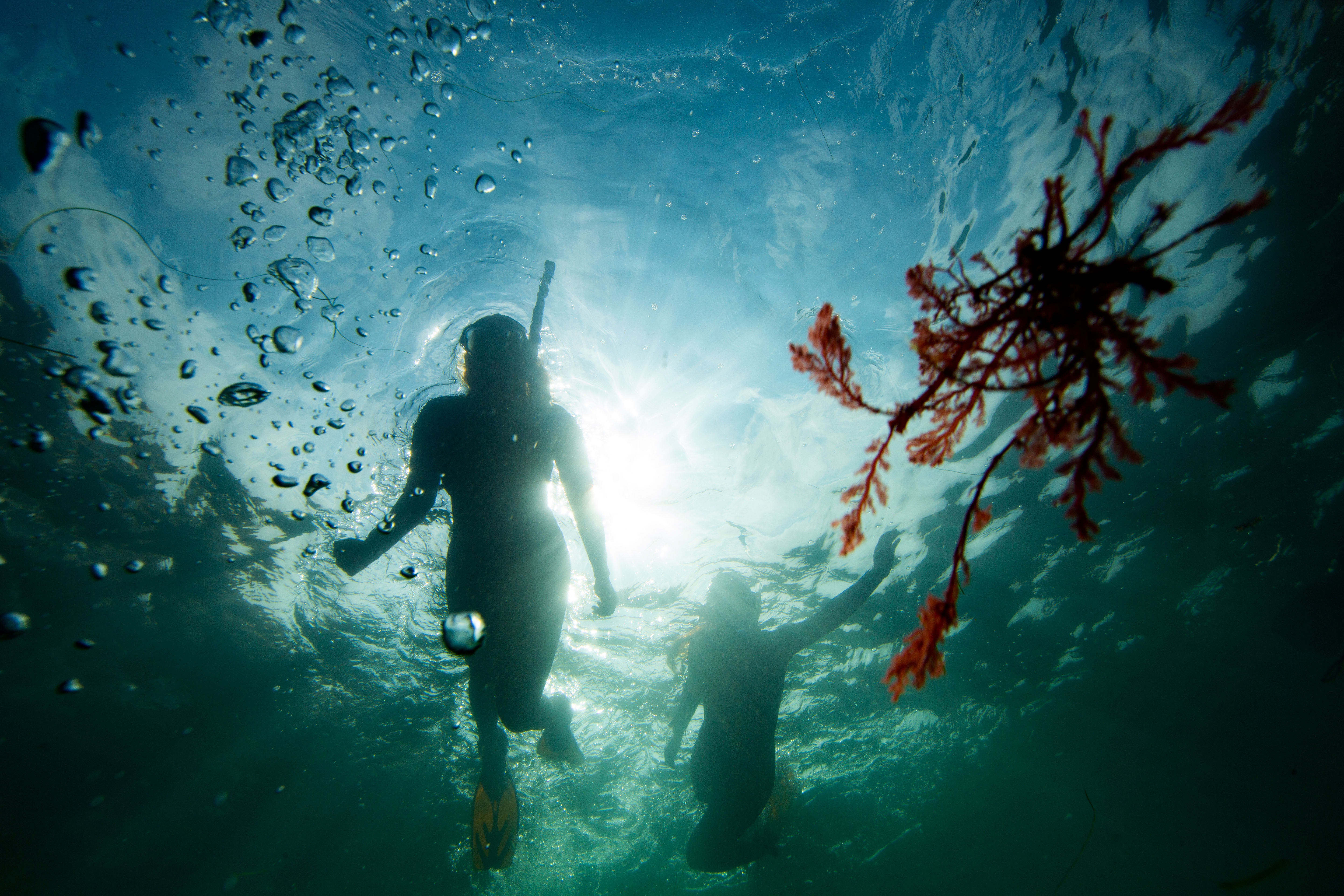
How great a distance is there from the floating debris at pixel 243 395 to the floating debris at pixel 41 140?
6.94 ft

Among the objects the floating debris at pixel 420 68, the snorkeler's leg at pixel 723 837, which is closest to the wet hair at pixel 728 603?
the snorkeler's leg at pixel 723 837

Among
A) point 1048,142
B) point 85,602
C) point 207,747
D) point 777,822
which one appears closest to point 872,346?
point 1048,142

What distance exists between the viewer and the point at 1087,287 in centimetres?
150

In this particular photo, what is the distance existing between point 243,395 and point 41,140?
2516 mm

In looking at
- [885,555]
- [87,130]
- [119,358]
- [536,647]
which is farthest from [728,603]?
[87,130]

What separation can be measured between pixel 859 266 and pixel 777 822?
12589mm

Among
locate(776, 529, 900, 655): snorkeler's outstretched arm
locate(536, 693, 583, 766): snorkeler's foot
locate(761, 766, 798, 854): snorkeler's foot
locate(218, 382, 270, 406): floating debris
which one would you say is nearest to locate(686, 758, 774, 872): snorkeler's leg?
locate(761, 766, 798, 854): snorkeler's foot

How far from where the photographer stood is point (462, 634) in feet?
12.0

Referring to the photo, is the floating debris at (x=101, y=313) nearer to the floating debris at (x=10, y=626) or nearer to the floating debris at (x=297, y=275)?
the floating debris at (x=297, y=275)

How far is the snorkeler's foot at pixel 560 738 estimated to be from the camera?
6.00 meters

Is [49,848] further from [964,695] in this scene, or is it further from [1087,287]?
[964,695]

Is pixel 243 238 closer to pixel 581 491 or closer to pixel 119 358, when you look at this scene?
pixel 119 358

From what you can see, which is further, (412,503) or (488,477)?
(488,477)

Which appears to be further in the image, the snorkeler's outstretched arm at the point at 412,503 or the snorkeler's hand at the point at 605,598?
the snorkeler's hand at the point at 605,598
